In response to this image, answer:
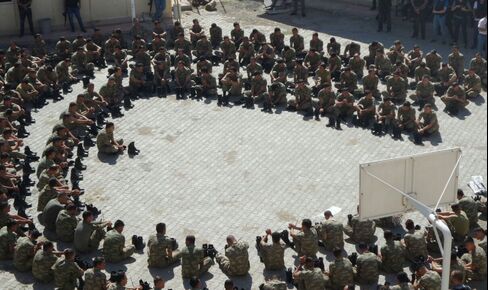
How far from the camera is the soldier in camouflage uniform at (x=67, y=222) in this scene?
60.8ft

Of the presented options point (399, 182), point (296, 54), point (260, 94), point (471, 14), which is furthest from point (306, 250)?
point (471, 14)

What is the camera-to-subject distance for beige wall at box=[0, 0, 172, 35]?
3075cm

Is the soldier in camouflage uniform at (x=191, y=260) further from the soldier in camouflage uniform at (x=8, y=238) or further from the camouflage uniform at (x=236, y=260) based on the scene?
the soldier in camouflage uniform at (x=8, y=238)

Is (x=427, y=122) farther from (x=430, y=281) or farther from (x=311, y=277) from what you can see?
(x=311, y=277)

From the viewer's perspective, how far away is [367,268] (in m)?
17.0

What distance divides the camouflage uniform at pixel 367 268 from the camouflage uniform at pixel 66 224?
5.62 m

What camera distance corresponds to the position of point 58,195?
1927 cm

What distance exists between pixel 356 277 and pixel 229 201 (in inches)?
171

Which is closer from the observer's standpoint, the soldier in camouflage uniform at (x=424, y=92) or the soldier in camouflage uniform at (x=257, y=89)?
the soldier in camouflage uniform at (x=424, y=92)

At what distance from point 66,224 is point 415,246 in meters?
6.73

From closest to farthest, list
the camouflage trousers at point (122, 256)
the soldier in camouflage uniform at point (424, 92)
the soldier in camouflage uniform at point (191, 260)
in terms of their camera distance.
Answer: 1. the soldier in camouflage uniform at point (191, 260)
2. the camouflage trousers at point (122, 256)
3. the soldier in camouflage uniform at point (424, 92)

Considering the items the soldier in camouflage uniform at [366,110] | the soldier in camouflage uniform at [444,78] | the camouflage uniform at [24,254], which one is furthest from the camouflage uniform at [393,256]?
the soldier in camouflage uniform at [444,78]

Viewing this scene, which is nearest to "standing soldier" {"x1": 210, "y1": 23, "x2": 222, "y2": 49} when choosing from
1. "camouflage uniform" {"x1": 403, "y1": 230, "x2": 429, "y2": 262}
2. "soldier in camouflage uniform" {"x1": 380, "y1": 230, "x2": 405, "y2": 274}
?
"camouflage uniform" {"x1": 403, "y1": 230, "x2": 429, "y2": 262}

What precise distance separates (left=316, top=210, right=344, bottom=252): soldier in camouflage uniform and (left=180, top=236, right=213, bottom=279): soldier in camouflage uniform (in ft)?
7.91
